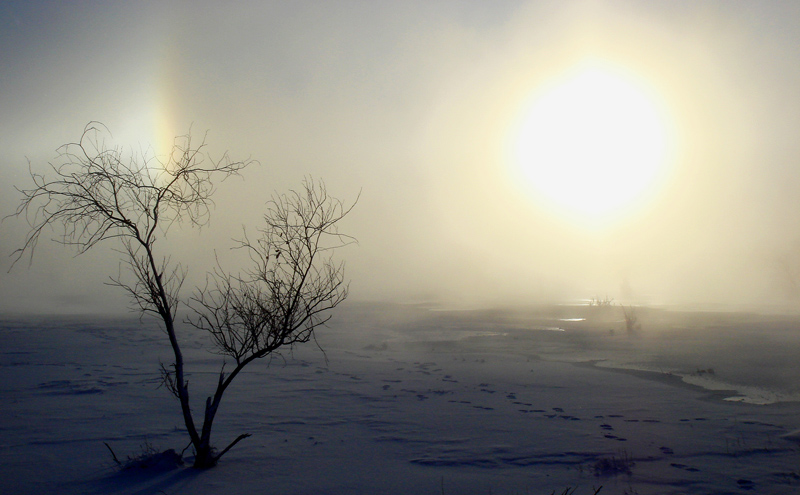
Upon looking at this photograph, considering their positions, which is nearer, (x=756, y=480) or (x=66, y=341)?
(x=756, y=480)

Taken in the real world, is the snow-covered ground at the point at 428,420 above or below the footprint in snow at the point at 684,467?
above

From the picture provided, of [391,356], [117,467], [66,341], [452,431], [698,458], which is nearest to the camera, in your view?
[117,467]

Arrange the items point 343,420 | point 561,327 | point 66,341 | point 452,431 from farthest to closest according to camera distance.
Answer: point 561,327, point 66,341, point 343,420, point 452,431

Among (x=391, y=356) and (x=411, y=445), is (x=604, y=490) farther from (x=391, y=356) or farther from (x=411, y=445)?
(x=391, y=356)

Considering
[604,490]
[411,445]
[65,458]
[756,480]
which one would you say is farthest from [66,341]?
[756,480]

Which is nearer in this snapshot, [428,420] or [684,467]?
[684,467]

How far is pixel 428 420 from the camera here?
447 inches

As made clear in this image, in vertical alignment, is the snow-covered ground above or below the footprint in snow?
above

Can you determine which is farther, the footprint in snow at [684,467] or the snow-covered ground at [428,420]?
the footprint in snow at [684,467]

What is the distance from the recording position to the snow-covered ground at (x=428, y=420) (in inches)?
294

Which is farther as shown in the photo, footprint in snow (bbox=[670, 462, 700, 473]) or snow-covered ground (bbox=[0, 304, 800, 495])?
footprint in snow (bbox=[670, 462, 700, 473])

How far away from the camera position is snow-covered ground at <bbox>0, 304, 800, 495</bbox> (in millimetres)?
7461

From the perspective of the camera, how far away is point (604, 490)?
23.5 feet

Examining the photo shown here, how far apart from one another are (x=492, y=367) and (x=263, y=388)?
866 cm
